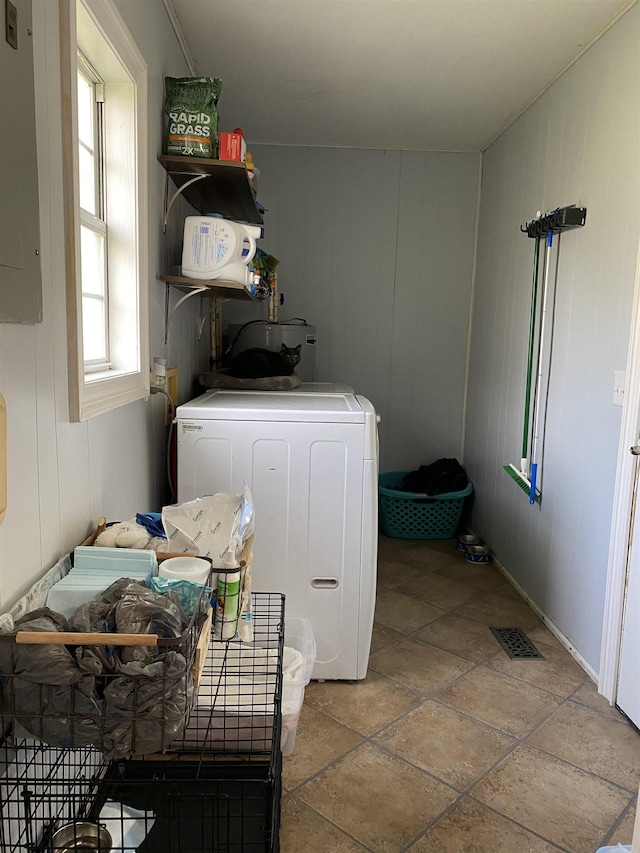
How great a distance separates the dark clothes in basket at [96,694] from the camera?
0.98 meters

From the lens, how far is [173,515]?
1.53m

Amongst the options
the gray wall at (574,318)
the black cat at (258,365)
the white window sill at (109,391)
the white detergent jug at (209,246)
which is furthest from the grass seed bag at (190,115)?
the gray wall at (574,318)

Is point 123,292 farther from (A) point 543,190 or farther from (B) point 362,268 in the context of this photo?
(B) point 362,268

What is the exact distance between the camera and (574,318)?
260cm

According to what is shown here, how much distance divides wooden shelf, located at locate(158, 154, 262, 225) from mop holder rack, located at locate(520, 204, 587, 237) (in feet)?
4.20

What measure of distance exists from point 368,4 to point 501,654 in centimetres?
256

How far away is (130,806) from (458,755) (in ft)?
3.20

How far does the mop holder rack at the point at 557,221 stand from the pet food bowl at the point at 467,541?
1.80 m

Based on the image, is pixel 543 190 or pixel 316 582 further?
pixel 543 190

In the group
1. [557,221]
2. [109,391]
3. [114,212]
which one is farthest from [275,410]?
[557,221]

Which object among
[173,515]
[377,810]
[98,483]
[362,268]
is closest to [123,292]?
[98,483]

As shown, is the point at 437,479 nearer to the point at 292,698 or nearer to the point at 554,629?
the point at 554,629

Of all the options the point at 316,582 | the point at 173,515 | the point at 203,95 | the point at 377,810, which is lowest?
the point at 377,810

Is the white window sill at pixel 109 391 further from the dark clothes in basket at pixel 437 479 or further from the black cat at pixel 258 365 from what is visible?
the dark clothes in basket at pixel 437 479
